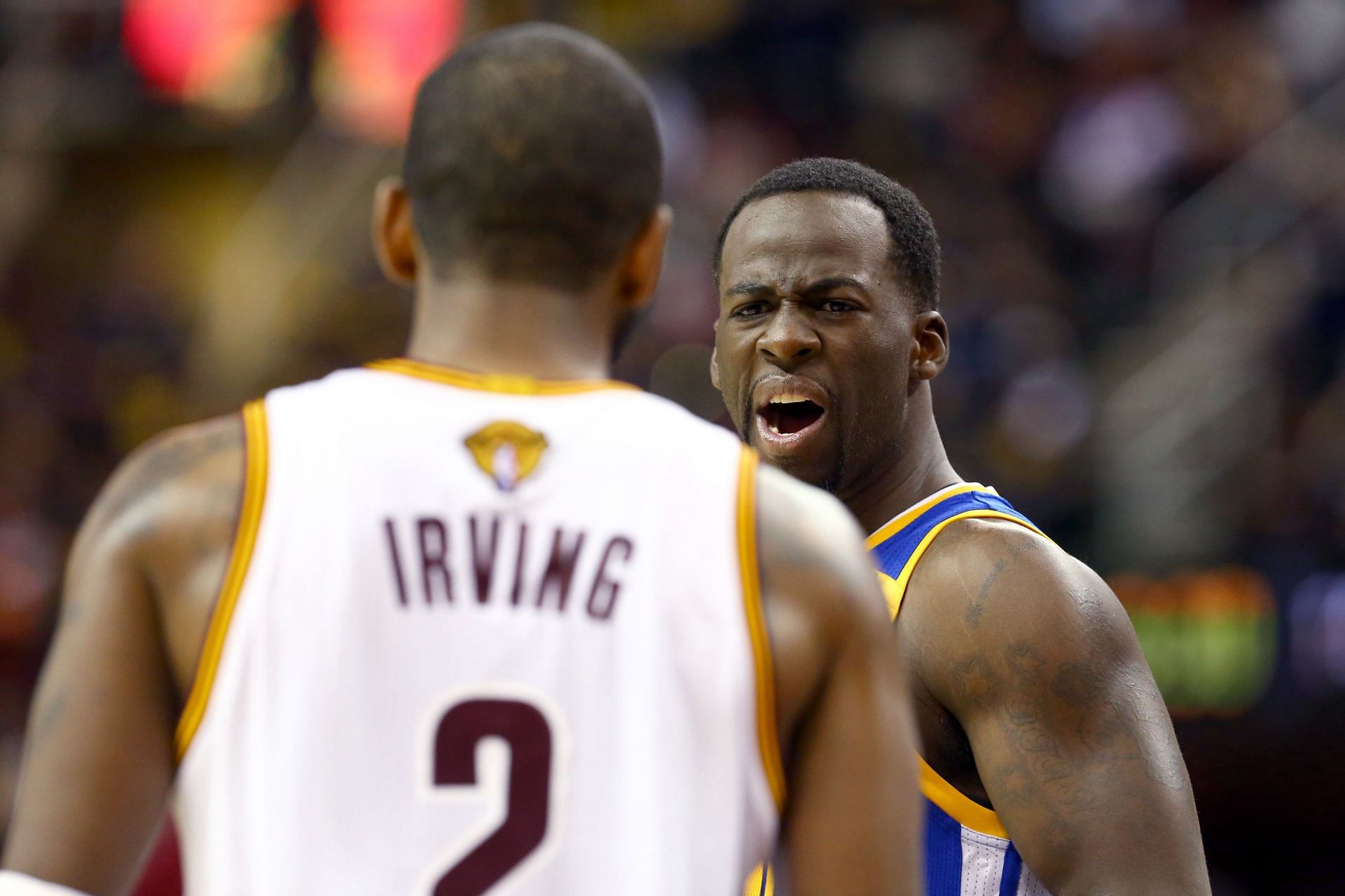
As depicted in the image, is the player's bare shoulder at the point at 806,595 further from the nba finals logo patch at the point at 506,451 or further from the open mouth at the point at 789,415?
the open mouth at the point at 789,415

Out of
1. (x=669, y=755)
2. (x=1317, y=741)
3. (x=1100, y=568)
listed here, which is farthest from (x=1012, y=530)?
(x=1100, y=568)

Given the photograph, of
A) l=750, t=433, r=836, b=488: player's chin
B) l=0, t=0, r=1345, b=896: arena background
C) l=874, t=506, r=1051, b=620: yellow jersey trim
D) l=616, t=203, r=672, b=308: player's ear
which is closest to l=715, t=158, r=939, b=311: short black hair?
l=750, t=433, r=836, b=488: player's chin

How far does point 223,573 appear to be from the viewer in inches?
74.0

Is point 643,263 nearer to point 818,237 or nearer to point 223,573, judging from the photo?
point 223,573

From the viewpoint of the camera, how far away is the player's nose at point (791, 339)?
11.3 feet

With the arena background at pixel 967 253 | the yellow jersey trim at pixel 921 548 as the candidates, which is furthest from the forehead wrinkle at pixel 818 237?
the arena background at pixel 967 253

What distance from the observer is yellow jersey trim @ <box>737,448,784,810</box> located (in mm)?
1942

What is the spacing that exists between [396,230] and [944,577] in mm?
1367

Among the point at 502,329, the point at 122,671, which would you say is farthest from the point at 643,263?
the point at 122,671

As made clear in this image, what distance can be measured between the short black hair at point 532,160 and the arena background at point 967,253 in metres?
6.26

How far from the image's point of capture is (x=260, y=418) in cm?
196

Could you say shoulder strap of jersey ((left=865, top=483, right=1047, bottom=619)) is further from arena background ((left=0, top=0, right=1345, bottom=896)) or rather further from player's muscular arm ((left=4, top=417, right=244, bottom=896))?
arena background ((left=0, top=0, right=1345, bottom=896))

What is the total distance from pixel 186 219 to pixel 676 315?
668cm

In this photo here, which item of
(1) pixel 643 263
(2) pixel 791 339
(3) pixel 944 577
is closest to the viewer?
(1) pixel 643 263
